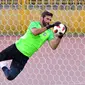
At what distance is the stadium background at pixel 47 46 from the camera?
4285 mm

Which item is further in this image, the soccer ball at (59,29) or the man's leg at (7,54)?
the man's leg at (7,54)

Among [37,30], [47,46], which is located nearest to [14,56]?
[37,30]

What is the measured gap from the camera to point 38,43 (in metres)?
3.53

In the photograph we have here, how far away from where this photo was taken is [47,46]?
602cm

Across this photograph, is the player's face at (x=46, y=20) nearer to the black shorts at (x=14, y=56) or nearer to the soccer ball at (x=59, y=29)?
the soccer ball at (x=59, y=29)

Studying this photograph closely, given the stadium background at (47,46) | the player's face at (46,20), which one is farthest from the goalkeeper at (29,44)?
the stadium background at (47,46)

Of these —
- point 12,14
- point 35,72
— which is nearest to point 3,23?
point 12,14

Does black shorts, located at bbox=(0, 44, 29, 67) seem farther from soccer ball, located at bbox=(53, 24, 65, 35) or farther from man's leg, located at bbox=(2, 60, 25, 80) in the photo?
soccer ball, located at bbox=(53, 24, 65, 35)

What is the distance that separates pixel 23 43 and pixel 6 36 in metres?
2.67

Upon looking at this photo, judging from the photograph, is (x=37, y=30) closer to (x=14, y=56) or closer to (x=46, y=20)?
(x=46, y=20)

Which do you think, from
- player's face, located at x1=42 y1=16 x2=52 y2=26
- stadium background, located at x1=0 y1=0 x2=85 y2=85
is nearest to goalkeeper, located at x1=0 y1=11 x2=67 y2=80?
player's face, located at x1=42 y1=16 x2=52 y2=26

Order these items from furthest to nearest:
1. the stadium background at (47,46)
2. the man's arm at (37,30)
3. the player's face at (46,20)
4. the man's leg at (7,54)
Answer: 1. the stadium background at (47,46)
2. the man's leg at (7,54)
3. the player's face at (46,20)
4. the man's arm at (37,30)

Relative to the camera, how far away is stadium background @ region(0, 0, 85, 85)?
14.1 ft

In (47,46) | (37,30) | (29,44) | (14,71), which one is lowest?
(47,46)
